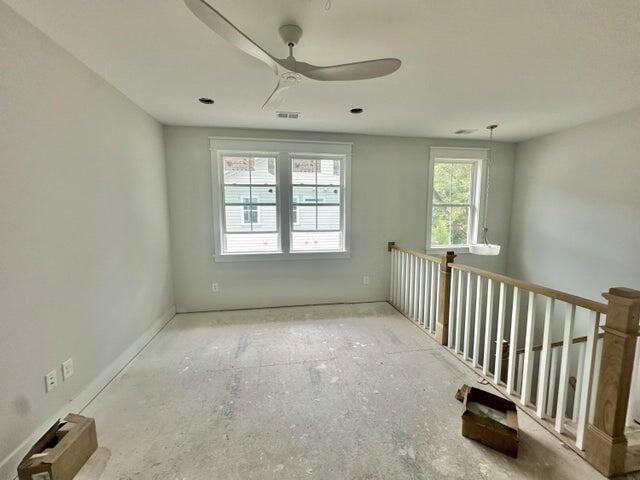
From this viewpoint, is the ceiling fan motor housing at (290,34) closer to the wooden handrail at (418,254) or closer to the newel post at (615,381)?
the newel post at (615,381)

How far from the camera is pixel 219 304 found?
3650 mm

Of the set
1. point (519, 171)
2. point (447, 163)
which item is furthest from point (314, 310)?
point (519, 171)

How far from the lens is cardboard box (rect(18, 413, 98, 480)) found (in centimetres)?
125

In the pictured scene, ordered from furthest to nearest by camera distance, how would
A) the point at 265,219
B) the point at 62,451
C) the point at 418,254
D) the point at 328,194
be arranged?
1. the point at 328,194
2. the point at 265,219
3. the point at 418,254
4. the point at 62,451

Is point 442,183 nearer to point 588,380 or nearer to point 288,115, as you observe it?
point 288,115

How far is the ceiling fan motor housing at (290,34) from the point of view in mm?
1503

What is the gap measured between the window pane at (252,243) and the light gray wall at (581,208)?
3.60 metres

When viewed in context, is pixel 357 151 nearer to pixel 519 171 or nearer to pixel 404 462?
pixel 519 171

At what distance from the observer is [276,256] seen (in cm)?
369

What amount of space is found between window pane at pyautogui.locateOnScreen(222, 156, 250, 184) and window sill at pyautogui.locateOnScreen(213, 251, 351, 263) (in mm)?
967

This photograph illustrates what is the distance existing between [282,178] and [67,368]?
2.70 m

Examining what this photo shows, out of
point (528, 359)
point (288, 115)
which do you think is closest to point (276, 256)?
point (288, 115)

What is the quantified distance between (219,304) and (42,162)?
96.5 inches

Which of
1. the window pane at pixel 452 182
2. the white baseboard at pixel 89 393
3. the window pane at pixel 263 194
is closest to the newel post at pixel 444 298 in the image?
the window pane at pixel 452 182
